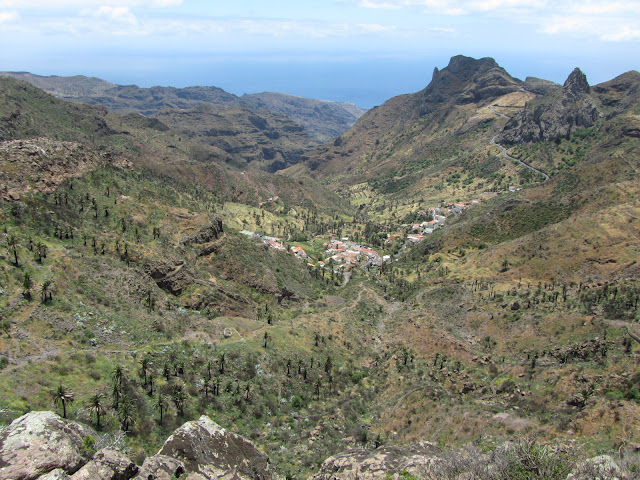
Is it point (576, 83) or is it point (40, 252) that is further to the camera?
point (576, 83)

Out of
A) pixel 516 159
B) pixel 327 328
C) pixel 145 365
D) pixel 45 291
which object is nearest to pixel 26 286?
pixel 45 291

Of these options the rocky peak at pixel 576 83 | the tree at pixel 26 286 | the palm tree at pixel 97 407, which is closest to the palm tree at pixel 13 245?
the tree at pixel 26 286

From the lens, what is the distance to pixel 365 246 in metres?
120

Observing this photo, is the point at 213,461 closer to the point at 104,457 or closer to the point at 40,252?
the point at 104,457

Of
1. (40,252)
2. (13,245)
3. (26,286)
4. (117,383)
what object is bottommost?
(117,383)

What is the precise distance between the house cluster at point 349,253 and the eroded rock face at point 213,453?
80.2m

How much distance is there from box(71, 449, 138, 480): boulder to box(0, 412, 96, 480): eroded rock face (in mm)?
875

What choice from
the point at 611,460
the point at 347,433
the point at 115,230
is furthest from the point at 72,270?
the point at 611,460

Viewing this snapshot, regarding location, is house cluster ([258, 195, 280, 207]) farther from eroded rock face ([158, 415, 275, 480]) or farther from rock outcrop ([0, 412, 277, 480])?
rock outcrop ([0, 412, 277, 480])

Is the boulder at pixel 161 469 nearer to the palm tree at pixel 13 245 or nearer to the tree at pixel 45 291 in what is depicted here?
the tree at pixel 45 291

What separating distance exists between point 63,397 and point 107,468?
429 inches

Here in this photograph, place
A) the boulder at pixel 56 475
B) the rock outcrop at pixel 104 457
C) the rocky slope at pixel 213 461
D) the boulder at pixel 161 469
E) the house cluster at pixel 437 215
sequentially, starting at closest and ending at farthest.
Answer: the boulder at pixel 56 475, the rock outcrop at pixel 104 457, the rocky slope at pixel 213 461, the boulder at pixel 161 469, the house cluster at pixel 437 215

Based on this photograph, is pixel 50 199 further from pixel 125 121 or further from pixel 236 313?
pixel 125 121

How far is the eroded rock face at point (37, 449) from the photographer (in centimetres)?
1571
